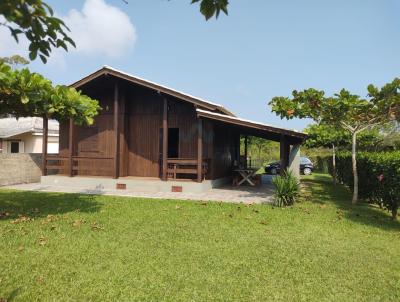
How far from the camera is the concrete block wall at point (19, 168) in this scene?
14.1 metres

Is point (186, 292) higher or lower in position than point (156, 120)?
lower

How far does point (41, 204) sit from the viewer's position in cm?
959

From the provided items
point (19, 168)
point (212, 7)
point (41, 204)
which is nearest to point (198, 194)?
point (41, 204)

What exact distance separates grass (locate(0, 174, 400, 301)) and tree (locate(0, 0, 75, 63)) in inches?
119

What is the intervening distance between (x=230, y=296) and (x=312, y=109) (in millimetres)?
8459

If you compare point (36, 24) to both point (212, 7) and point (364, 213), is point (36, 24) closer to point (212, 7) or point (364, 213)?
point (212, 7)

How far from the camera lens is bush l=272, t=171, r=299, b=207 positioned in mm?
10023

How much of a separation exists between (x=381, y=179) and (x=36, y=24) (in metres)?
9.42

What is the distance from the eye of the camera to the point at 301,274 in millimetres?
4547

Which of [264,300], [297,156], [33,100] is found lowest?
[264,300]

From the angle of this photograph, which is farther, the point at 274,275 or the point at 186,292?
the point at 274,275

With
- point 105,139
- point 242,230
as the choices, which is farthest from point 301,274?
point 105,139

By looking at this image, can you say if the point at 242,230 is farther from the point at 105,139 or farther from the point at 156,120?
the point at 105,139

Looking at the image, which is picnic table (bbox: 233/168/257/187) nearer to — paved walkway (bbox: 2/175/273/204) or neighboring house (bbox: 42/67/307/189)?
neighboring house (bbox: 42/67/307/189)
